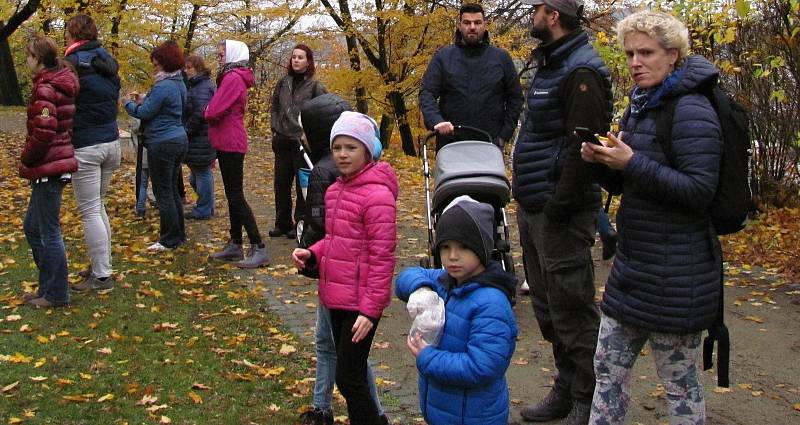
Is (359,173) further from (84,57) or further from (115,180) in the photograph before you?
(115,180)

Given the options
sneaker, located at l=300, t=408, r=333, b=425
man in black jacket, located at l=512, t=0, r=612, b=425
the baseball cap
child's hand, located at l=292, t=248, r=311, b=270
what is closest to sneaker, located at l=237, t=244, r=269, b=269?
sneaker, located at l=300, t=408, r=333, b=425

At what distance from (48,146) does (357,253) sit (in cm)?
343

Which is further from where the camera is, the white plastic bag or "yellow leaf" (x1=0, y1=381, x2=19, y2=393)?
"yellow leaf" (x1=0, y1=381, x2=19, y2=393)

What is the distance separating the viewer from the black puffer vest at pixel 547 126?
4.21 m

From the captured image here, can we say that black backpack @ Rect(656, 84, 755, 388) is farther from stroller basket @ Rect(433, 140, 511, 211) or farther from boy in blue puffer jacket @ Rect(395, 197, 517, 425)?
stroller basket @ Rect(433, 140, 511, 211)

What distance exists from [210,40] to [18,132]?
5683 mm

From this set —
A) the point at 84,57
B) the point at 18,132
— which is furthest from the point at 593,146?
the point at 18,132

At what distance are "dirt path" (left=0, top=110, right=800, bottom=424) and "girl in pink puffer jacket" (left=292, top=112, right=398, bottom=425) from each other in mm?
823

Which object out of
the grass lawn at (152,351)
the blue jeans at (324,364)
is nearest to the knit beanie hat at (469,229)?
the blue jeans at (324,364)

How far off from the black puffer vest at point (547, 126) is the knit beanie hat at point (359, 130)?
0.82 meters

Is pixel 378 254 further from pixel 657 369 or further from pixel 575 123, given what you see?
pixel 657 369

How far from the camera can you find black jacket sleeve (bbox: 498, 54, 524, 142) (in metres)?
6.47

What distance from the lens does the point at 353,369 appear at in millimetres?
4051

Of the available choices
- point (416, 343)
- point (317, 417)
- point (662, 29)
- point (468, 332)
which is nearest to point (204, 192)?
point (317, 417)
